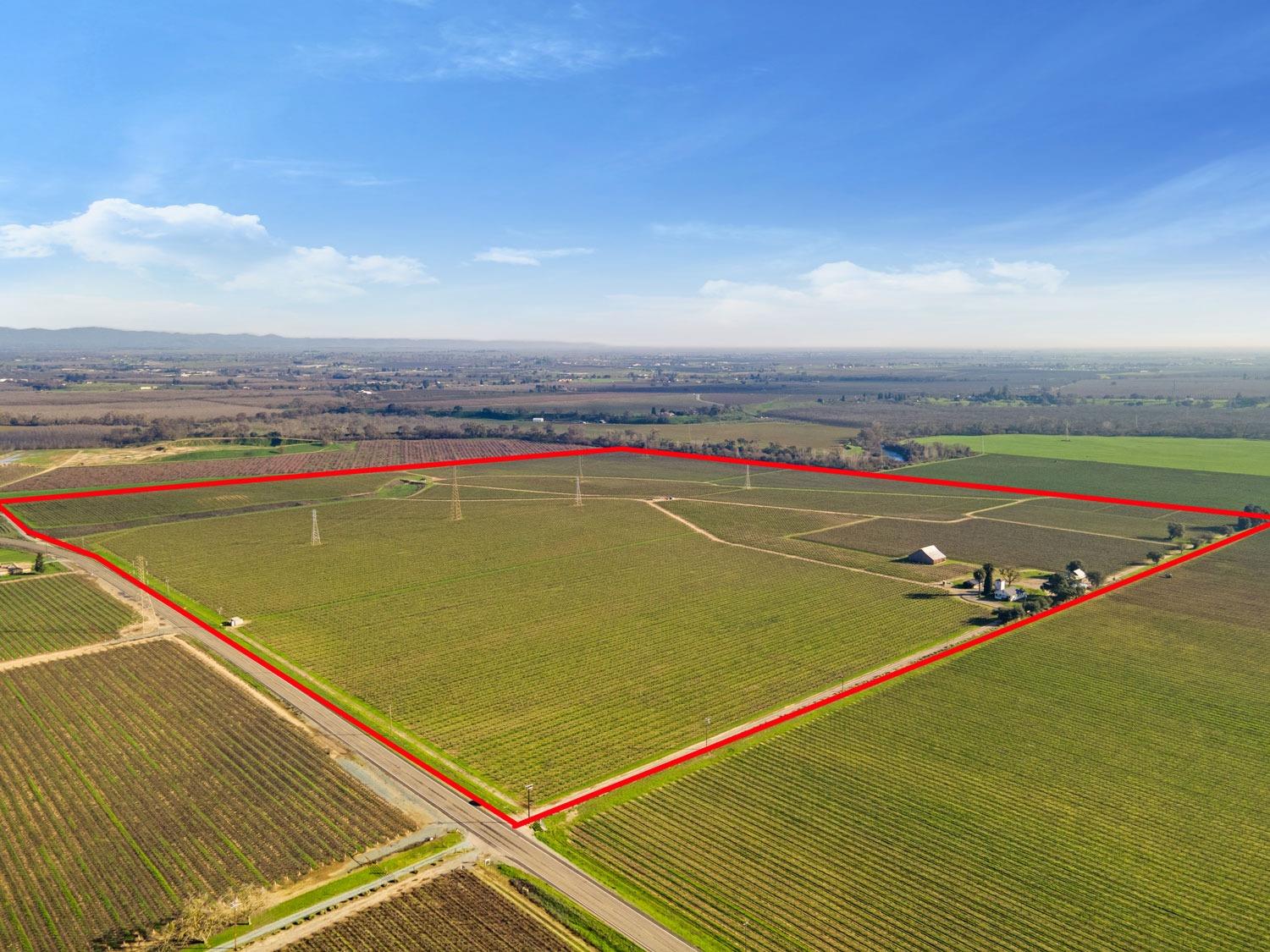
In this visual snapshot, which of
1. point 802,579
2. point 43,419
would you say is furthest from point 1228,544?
point 43,419

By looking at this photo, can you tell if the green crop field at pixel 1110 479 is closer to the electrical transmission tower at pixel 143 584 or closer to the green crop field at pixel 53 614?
the electrical transmission tower at pixel 143 584

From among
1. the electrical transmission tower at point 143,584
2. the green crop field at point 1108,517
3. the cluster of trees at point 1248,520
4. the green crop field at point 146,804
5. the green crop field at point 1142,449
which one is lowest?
the green crop field at point 146,804

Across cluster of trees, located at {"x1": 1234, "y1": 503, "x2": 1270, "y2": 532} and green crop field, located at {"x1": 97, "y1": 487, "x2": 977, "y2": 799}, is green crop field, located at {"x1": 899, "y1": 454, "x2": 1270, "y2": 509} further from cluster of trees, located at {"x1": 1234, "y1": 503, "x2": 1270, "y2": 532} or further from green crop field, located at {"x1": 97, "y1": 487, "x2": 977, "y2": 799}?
green crop field, located at {"x1": 97, "y1": 487, "x2": 977, "y2": 799}

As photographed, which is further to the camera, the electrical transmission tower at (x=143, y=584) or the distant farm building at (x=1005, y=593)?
the distant farm building at (x=1005, y=593)

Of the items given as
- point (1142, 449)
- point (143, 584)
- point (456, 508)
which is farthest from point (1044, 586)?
point (1142, 449)

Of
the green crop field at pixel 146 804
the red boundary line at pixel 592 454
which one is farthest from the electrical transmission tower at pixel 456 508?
the green crop field at pixel 146 804
